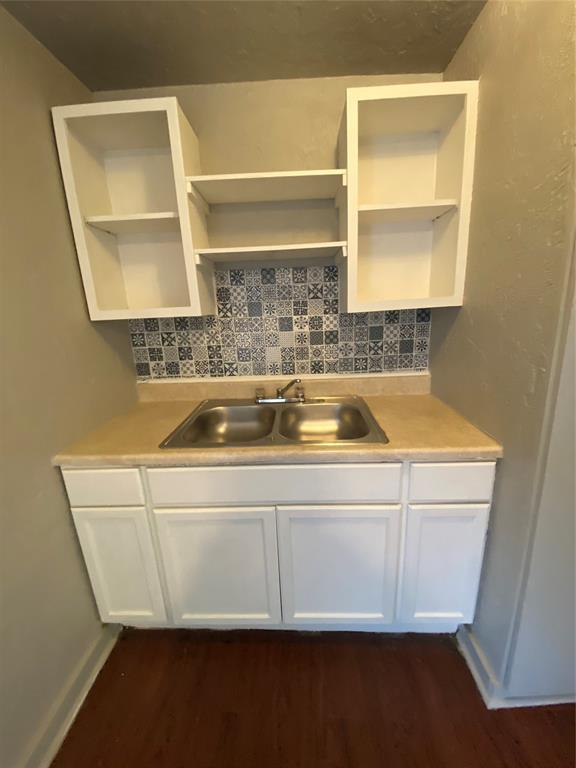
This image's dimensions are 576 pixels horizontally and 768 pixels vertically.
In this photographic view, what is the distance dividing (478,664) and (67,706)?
57.4 inches

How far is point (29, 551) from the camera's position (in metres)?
1.02

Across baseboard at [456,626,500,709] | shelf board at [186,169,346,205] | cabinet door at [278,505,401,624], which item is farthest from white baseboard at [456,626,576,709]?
shelf board at [186,169,346,205]

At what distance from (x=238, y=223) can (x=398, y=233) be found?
720 millimetres

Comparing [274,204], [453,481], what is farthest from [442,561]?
[274,204]

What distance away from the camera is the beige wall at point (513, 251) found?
2.60 ft

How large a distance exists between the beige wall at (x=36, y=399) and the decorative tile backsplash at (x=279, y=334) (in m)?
0.39

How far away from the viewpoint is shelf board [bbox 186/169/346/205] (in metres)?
1.19

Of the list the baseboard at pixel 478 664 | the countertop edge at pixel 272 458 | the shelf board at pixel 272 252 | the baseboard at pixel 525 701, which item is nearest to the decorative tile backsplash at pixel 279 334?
the shelf board at pixel 272 252

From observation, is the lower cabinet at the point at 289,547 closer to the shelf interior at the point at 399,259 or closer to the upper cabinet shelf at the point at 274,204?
the upper cabinet shelf at the point at 274,204

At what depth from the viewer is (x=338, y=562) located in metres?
1.22

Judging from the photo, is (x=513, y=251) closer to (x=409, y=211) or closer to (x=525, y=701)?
(x=409, y=211)

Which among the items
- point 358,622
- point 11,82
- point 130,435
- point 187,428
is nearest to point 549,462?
point 358,622

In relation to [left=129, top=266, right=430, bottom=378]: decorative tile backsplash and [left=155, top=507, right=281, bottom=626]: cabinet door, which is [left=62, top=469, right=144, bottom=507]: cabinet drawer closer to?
[left=155, top=507, right=281, bottom=626]: cabinet door

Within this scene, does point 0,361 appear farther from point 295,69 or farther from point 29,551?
point 295,69
